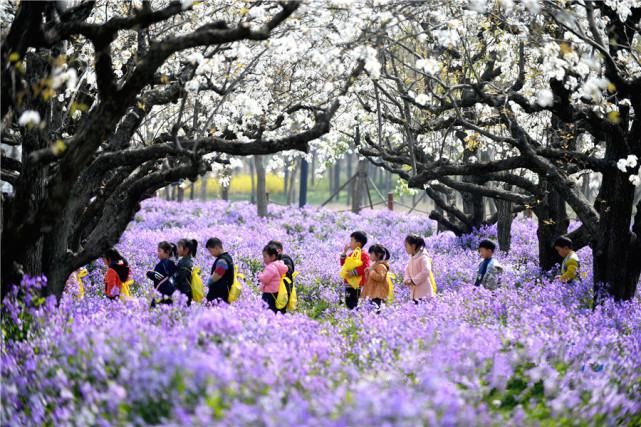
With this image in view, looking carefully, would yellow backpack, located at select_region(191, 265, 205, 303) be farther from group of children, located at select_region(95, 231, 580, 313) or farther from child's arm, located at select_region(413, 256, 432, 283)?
child's arm, located at select_region(413, 256, 432, 283)

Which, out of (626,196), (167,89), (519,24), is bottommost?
(626,196)

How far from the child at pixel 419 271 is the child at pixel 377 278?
1.22 feet

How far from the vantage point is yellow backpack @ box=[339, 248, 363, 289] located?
43.0ft

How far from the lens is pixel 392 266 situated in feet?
56.7

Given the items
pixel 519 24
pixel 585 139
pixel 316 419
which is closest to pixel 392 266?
pixel 585 139

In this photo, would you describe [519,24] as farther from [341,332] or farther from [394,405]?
Result: [394,405]

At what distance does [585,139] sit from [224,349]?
50.4 feet

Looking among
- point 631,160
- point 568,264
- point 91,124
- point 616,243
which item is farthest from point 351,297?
point 91,124

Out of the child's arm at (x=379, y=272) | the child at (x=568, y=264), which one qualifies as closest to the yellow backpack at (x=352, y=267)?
the child's arm at (x=379, y=272)

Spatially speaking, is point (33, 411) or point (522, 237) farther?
point (522, 237)

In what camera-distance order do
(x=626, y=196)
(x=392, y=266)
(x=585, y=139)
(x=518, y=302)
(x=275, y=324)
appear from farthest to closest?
(x=585, y=139), (x=392, y=266), (x=626, y=196), (x=518, y=302), (x=275, y=324)

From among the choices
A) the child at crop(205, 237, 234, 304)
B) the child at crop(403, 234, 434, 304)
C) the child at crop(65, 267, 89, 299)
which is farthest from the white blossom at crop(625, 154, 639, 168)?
the child at crop(65, 267, 89, 299)

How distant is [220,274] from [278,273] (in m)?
1.05

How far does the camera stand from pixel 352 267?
13.1 m
